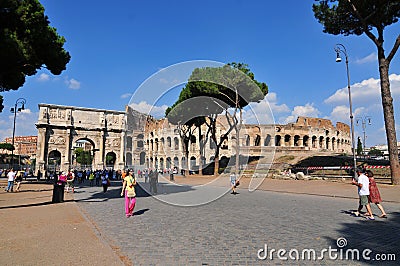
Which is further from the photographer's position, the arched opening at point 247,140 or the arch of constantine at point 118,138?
the arched opening at point 247,140

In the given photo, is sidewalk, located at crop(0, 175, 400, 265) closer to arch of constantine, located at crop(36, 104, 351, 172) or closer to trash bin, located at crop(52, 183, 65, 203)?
trash bin, located at crop(52, 183, 65, 203)

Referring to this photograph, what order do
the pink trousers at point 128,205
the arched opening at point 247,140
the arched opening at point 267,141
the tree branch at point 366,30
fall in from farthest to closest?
1. the arched opening at point 267,141
2. the arched opening at point 247,140
3. the tree branch at point 366,30
4. the pink trousers at point 128,205

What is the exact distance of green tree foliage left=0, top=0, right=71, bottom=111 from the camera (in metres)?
13.5

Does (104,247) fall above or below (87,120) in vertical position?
below

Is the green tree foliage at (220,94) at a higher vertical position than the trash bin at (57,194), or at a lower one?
higher

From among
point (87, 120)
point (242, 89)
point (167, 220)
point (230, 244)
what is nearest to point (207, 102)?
point (242, 89)

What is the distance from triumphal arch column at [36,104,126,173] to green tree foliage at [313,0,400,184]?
33.1m

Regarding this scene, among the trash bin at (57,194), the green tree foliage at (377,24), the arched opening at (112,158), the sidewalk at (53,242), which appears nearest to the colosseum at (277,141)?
the arched opening at (112,158)

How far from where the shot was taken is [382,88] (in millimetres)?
16828

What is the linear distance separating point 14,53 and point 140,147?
760 cm

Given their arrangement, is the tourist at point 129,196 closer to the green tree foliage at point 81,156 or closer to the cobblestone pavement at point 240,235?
the cobblestone pavement at point 240,235

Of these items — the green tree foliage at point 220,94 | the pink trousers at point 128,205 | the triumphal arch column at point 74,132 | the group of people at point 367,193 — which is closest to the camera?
the group of people at point 367,193

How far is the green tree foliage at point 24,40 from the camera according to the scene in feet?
44.2

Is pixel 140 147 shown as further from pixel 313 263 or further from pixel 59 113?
pixel 59 113
